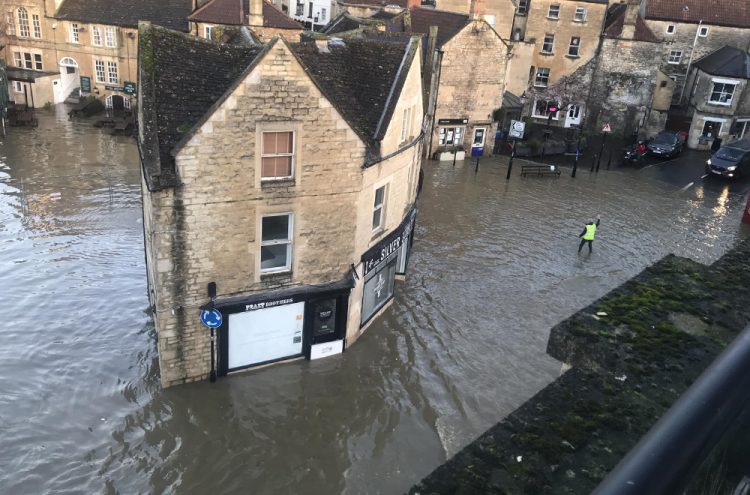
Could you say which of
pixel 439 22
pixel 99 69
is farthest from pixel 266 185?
pixel 99 69

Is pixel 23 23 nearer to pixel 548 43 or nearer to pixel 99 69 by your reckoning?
pixel 99 69

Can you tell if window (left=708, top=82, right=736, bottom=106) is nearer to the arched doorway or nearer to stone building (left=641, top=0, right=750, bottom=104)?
stone building (left=641, top=0, right=750, bottom=104)

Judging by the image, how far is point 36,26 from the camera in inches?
1769

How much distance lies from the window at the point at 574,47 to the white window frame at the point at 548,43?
1247 millimetres

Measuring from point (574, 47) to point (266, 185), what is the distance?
121 feet

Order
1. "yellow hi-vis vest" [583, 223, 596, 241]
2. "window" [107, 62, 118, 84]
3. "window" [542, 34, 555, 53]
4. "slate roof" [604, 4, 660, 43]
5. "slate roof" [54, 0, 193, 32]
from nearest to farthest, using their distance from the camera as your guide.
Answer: "yellow hi-vis vest" [583, 223, 596, 241] → "slate roof" [604, 4, 660, 43] → "slate roof" [54, 0, 193, 32] → "window" [107, 62, 118, 84] → "window" [542, 34, 555, 53]

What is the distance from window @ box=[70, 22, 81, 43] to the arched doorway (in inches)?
54.9

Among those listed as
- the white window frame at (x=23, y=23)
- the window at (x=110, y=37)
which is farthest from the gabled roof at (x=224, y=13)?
the white window frame at (x=23, y=23)

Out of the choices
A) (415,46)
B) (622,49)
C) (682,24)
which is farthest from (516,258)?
(682,24)

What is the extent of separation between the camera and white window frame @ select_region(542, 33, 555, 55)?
150ft

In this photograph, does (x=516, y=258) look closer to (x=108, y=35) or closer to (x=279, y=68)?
(x=279, y=68)

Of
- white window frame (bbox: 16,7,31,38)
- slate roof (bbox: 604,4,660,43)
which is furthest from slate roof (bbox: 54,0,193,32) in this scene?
slate roof (bbox: 604,4,660,43)

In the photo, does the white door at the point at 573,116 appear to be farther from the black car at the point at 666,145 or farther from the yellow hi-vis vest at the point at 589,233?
the yellow hi-vis vest at the point at 589,233

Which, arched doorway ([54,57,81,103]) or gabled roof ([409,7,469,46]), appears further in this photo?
arched doorway ([54,57,81,103])
